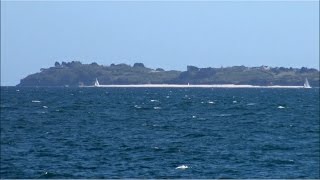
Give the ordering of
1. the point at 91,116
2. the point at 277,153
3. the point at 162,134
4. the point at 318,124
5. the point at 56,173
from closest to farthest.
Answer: the point at 56,173, the point at 277,153, the point at 162,134, the point at 318,124, the point at 91,116

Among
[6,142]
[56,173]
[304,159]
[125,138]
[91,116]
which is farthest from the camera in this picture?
[91,116]

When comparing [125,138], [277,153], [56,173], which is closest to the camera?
[56,173]

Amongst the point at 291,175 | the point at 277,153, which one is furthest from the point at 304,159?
the point at 291,175

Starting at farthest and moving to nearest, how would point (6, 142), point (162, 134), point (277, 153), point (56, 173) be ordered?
point (162, 134) < point (6, 142) < point (277, 153) < point (56, 173)

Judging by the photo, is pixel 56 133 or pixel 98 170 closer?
pixel 98 170

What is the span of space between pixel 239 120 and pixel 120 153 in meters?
26.5

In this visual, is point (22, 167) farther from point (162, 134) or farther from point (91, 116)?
point (91, 116)

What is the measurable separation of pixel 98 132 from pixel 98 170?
19.0m

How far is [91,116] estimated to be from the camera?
66.9 m

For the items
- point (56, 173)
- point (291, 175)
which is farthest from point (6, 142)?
A: point (291, 175)

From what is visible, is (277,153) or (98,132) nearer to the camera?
(277,153)

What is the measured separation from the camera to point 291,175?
29.4 meters

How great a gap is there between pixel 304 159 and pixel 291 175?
5138mm

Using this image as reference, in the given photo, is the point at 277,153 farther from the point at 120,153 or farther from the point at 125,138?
the point at 125,138
